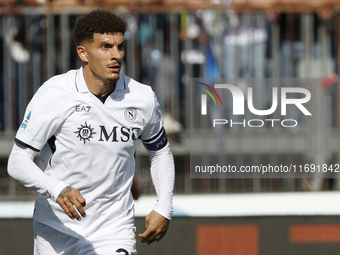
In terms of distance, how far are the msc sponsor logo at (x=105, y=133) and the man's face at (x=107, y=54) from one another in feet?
0.89

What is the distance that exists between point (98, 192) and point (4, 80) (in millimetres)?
2607

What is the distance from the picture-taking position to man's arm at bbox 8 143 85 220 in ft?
10.1

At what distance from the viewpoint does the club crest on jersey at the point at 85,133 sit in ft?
11.1

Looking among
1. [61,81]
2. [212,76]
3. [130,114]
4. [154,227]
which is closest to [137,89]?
[130,114]

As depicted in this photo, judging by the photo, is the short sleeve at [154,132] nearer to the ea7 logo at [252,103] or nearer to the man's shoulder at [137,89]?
the man's shoulder at [137,89]

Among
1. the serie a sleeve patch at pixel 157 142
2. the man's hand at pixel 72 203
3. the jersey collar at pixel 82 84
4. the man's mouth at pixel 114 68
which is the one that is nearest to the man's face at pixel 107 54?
the man's mouth at pixel 114 68

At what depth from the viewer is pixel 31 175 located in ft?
10.6

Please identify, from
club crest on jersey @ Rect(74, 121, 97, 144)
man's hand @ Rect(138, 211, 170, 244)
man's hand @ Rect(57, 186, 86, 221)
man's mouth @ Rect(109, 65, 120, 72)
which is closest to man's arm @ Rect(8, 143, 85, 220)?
man's hand @ Rect(57, 186, 86, 221)

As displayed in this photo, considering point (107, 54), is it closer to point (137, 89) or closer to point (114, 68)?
point (114, 68)

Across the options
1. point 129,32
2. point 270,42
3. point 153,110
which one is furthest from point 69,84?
point 270,42

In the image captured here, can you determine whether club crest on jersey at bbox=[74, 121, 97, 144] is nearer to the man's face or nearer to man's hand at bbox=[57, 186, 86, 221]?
the man's face

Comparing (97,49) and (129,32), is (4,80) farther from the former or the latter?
(97,49)

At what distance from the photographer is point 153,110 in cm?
364

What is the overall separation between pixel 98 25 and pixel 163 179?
939 millimetres
